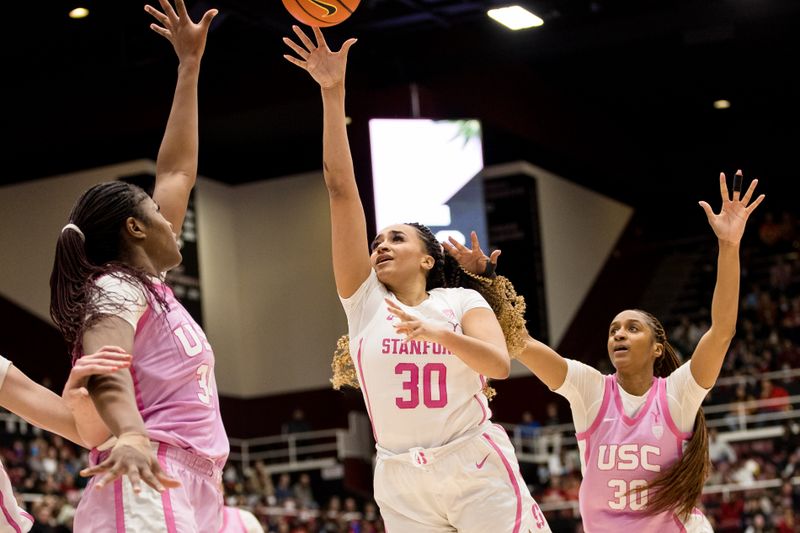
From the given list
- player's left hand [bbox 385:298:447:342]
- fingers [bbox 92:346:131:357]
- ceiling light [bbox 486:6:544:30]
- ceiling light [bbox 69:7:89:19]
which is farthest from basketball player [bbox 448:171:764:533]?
ceiling light [bbox 69:7:89:19]

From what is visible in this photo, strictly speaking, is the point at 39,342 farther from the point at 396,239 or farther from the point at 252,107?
the point at 396,239

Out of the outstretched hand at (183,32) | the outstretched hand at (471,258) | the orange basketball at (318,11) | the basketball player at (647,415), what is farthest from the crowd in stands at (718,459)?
the outstretched hand at (183,32)

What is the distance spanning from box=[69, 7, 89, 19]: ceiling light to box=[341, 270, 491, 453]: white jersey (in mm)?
12590

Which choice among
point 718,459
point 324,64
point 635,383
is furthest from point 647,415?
point 718,459

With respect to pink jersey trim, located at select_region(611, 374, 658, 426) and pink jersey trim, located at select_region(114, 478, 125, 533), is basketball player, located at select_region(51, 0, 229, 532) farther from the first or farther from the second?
pink jersey trim, located at select_region(611, 374, 658, 426)

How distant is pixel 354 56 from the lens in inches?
698

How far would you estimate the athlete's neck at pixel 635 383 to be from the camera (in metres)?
6.00

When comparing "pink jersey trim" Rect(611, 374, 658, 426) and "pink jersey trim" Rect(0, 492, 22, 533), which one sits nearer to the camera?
"pink jersey trim" Rect(0, 492, 22, 533)

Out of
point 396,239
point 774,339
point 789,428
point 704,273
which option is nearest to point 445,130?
point 789,428

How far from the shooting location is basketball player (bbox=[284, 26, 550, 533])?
4598 mm

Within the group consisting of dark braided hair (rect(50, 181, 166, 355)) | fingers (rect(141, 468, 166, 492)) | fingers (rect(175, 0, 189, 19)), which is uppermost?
fingers (rect(175, 0, 189, 19))

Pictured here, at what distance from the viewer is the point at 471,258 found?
17.2 feet

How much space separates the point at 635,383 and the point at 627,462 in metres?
0.45

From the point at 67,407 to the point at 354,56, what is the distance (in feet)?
47.5
